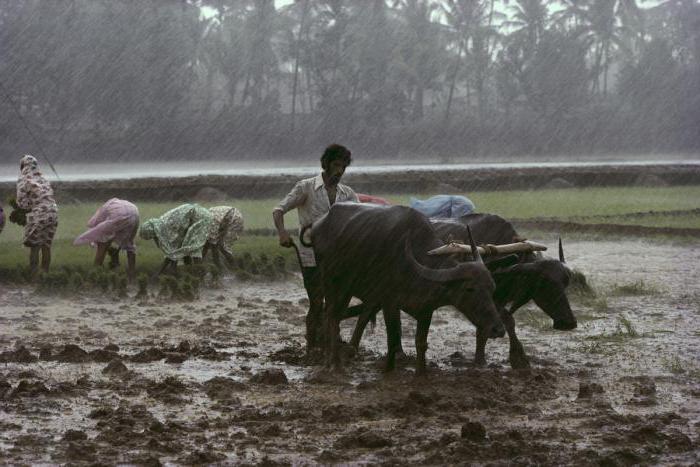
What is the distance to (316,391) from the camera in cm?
673

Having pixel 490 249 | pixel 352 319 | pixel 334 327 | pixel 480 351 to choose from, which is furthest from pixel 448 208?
pixel 334 327

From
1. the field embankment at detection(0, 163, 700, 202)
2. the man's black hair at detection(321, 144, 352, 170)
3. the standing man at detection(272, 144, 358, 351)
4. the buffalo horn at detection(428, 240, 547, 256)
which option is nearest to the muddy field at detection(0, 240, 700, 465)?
the standing man at detection(272, 144, 358, 351)

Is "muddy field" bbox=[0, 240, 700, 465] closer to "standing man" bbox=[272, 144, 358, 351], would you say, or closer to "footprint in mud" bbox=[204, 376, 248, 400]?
"footprint in mud" bbox=[204, 376, 248, 400]

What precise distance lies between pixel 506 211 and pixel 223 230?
29.6ft

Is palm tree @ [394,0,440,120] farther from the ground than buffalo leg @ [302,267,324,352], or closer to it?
farther from the ground

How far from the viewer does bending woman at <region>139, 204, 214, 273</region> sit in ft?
37.3

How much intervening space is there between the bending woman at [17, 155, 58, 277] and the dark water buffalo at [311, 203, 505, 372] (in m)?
4.83

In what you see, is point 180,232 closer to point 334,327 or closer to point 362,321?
point 362,321

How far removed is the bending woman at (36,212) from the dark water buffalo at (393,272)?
4.83 meters

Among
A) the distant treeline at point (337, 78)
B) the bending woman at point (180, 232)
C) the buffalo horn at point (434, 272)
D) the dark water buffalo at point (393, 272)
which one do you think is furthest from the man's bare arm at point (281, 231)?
the distant treeline at point (337, 78)

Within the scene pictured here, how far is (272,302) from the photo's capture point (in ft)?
34.6

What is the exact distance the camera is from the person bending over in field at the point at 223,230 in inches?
470

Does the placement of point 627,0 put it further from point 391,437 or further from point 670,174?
point 391,437

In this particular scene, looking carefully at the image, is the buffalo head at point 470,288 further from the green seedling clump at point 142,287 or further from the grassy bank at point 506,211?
the grassy bank at point 506,211
